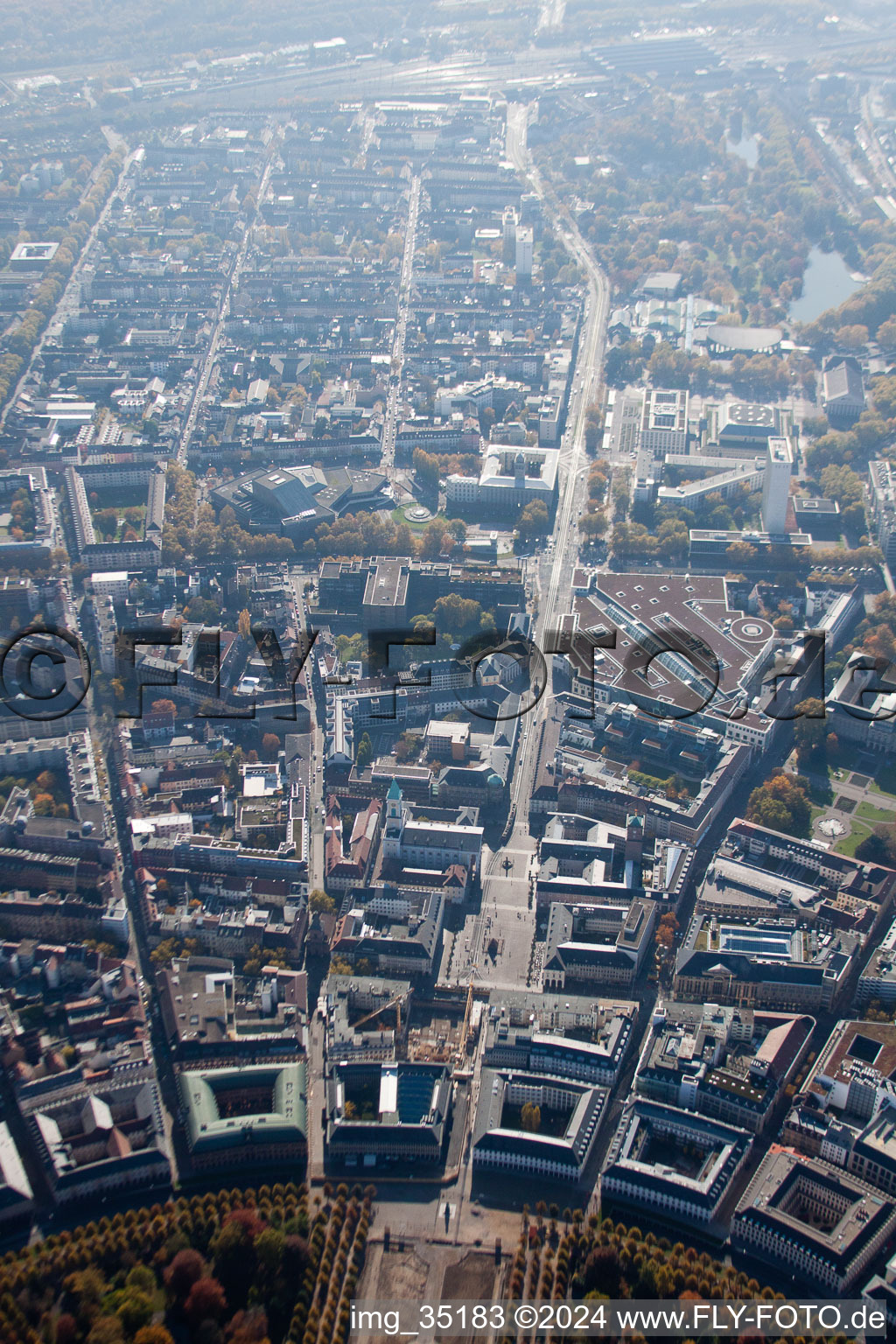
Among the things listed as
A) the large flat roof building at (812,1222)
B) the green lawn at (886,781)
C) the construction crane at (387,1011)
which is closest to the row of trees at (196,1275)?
the construction crane at (387,1011)

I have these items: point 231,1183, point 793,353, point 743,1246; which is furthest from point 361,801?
point 793,353

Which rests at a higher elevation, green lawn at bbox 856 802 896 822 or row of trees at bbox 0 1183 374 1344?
green lawn at bbox 856 802 896 822

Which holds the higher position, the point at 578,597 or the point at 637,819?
the point at 578,597

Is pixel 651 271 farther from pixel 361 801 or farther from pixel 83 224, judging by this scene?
pixel 361 801

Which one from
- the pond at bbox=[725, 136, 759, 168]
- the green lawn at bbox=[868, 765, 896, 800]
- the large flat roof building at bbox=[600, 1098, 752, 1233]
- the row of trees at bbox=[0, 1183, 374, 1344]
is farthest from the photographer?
the pond at bbox=[725, 136, 759, 168]

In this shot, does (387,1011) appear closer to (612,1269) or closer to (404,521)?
(612,1269)

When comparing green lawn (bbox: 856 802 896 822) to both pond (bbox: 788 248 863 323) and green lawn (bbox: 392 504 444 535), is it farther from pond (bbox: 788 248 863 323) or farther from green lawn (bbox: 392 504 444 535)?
pond (bbox: 788 248 863 323)

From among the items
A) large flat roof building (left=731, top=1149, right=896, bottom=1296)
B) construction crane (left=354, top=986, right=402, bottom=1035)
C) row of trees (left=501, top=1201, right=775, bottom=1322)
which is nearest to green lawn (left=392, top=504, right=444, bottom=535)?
construction crane (left=354, top=986, right=402, bottom=1035)
